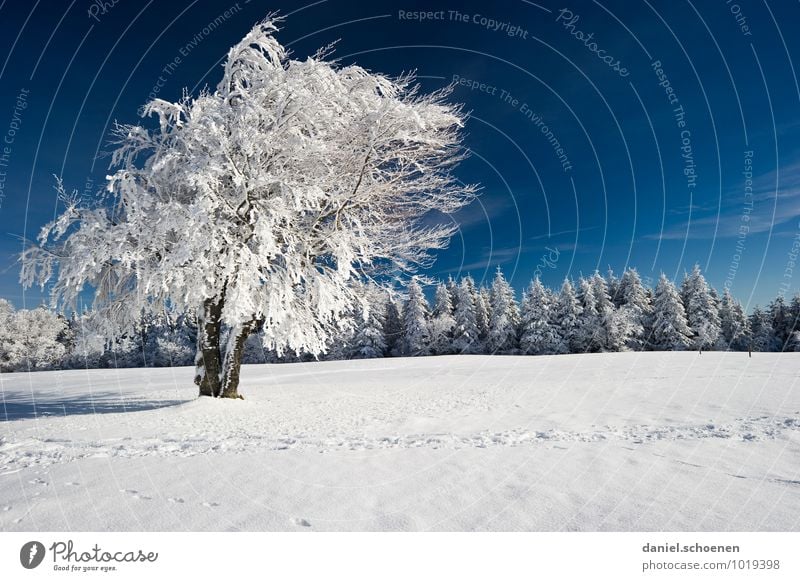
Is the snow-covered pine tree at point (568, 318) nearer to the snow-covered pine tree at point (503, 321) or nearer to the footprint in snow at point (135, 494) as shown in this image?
the snow-covered pine tree at point (503, 321)

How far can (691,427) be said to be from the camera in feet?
22.6

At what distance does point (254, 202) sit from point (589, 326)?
4584 cm

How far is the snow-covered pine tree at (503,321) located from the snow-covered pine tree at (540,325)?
2.09 m

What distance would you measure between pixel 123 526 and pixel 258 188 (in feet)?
28.1

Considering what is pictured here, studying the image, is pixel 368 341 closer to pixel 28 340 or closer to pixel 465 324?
pixel 465 324

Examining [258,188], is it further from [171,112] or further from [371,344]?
[371,344]

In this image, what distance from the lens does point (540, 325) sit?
157ft

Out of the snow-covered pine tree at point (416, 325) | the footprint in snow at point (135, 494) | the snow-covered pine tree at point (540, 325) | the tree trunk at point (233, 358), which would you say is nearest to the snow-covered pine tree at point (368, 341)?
the snow-covered pine tree at point (416, 325)

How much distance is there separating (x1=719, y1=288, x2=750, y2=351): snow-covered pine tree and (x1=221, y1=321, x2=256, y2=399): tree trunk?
183ft

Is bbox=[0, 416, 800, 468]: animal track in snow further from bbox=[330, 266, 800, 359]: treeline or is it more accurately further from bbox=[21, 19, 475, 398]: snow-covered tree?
bbox=[330, 266, 800, 359]: treeline

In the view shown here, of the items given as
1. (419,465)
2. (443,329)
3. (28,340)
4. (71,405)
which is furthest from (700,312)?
(28,340)

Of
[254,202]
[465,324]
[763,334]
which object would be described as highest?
[254,202]

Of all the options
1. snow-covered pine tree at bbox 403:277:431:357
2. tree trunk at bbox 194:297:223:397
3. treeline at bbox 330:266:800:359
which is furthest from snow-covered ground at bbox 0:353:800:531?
snow-covered pine tree at bbox 403:277:431:357
